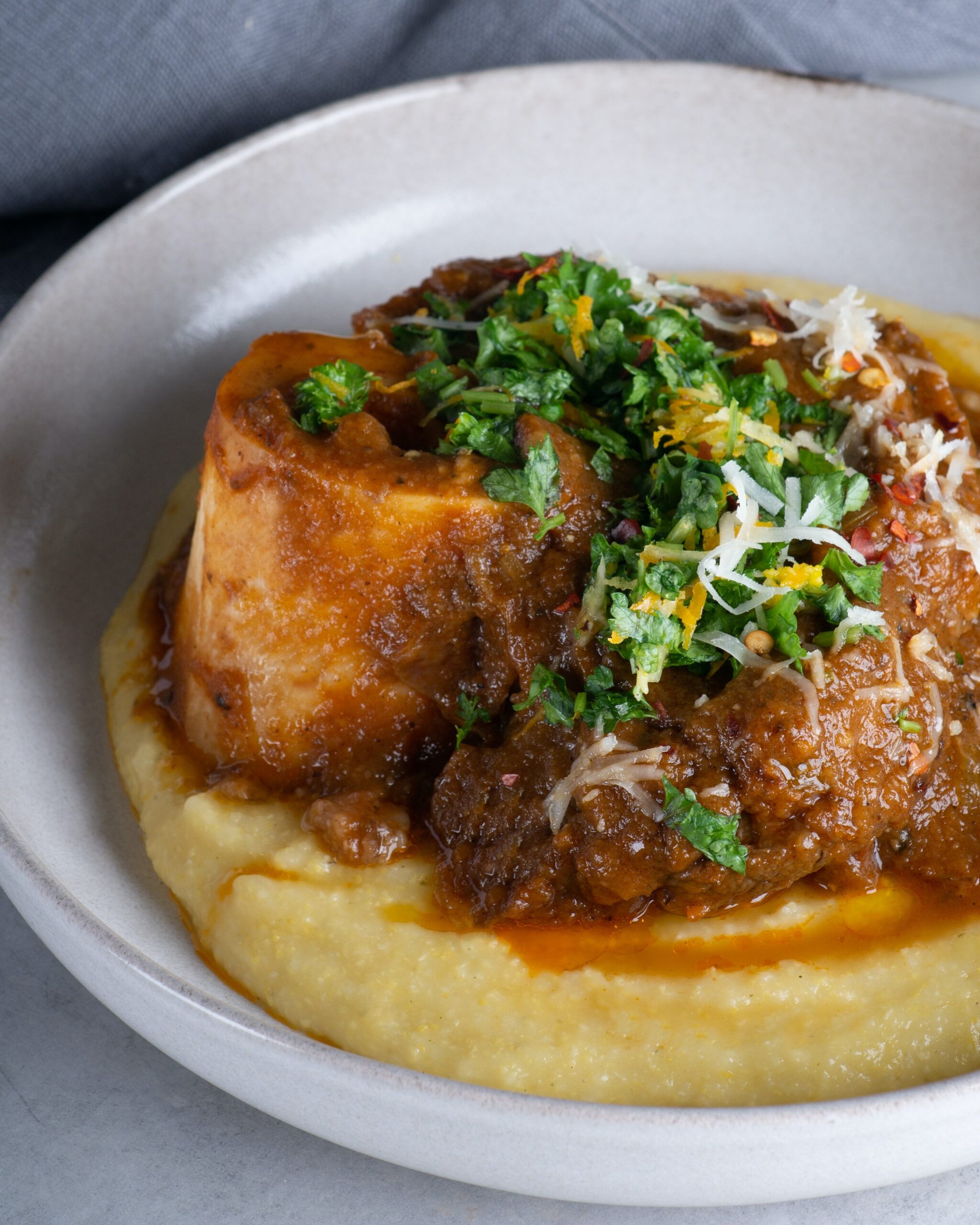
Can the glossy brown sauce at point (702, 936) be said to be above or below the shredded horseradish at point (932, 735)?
below

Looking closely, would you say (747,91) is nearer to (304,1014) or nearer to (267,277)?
(267,277)

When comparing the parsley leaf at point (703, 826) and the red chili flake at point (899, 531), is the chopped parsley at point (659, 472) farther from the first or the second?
the red chili flake at point (899, 531)

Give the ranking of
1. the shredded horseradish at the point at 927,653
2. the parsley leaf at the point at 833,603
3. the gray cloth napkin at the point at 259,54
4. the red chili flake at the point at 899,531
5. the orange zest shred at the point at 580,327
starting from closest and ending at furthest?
the parsley leaf at the point at 833,603, the shredded horseradish at the point at 927,653, the red chili flake at the point at 899,531, the orange zest shred at the point at 580,327, the gray cloth napkin at the point at 259,54

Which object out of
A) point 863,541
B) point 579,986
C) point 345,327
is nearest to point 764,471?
point 863,541

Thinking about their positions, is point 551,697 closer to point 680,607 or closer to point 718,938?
point 680,607

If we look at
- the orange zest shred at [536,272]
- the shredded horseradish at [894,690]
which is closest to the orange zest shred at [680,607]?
the shredded horseradish at [894,690]

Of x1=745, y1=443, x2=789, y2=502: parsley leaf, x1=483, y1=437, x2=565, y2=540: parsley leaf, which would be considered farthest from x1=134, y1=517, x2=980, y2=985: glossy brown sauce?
x1=745, y1=443, x2=789, y2=502: parsley leaf

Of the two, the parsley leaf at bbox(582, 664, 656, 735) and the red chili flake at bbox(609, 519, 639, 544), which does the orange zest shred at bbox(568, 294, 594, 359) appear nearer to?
the red chili flake at bbox(609, 519, 639, 544)
